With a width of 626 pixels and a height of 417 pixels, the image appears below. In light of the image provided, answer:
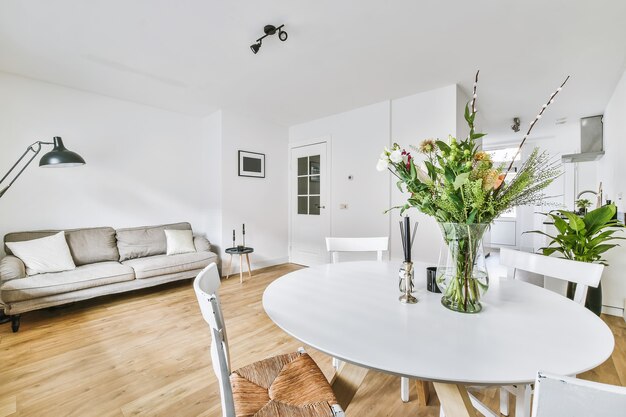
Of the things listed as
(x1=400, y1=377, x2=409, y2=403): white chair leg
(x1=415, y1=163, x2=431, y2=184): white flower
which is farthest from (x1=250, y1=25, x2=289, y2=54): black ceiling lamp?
(x1=400, y1=377, x2=409, y2=403): white chair leg

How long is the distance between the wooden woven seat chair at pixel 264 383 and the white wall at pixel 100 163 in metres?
3.40

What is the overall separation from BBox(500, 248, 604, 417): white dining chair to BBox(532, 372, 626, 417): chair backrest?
2.60ft

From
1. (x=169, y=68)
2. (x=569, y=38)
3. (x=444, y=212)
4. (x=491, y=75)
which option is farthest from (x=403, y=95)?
(x=444, y=212)

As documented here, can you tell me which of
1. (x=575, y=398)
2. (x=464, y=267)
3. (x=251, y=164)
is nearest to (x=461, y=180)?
(x=464, y=267)

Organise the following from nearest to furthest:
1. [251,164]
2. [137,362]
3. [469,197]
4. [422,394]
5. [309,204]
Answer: [469,197] → [422,394] → [137,362] → [251,164] → [309,204]

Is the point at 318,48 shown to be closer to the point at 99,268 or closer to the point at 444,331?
the point at 444,331

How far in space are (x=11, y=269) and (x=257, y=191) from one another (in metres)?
2.93

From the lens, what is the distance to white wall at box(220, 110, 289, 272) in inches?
167

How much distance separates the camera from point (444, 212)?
3.32 feet

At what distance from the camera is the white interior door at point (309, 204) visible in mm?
4594

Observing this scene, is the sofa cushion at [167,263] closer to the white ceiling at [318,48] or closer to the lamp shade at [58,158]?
the lamp shade at [58,158]

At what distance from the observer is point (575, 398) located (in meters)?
0.45

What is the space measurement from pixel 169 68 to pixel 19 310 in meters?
2.62

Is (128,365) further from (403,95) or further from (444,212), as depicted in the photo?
(403,95)
